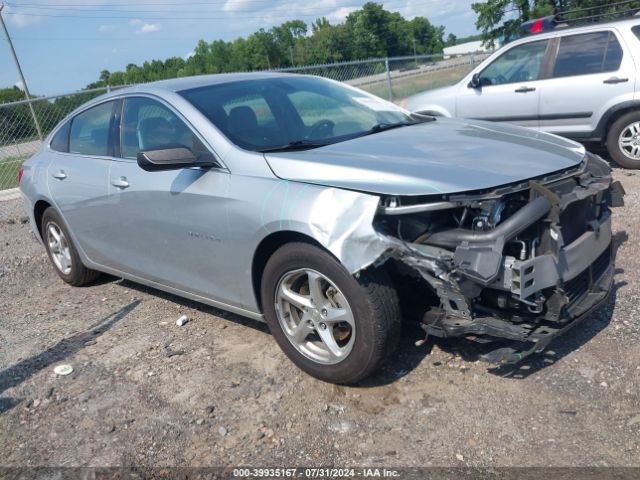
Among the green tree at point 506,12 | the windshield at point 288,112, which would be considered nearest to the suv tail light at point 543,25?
the windshield at point 288,112

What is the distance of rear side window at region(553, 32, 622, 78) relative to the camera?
738cm

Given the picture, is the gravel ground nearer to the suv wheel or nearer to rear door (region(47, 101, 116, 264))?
rear door (region(47, 101, 116, 264))

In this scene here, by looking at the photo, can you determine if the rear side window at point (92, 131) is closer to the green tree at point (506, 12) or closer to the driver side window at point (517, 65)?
the driver side window at point (517, 65)

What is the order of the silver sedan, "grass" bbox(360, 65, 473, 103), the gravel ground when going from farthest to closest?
"grass" bbox(360, 65, 473, 103), the silver sedan, the gravel ground

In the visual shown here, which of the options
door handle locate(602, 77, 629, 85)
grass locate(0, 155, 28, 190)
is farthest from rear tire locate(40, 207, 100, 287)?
grass locate(0, 155, 28, 190)

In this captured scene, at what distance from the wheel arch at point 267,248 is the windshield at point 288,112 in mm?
598

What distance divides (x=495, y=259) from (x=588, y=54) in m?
5.85

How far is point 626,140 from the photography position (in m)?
7.27

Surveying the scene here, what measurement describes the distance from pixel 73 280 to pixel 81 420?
8.09 feet

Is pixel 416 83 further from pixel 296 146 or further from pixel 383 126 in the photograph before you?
pixel 296 146

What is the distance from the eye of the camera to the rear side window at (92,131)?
4754 mm

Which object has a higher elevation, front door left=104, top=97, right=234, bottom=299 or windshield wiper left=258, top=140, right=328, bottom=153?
windshield wiper left=258, top=140, right=328, bottom=153

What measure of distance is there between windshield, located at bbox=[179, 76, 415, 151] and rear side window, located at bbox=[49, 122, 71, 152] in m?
1.75

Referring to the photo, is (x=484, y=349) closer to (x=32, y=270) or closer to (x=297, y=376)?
(x=297, y=376)
